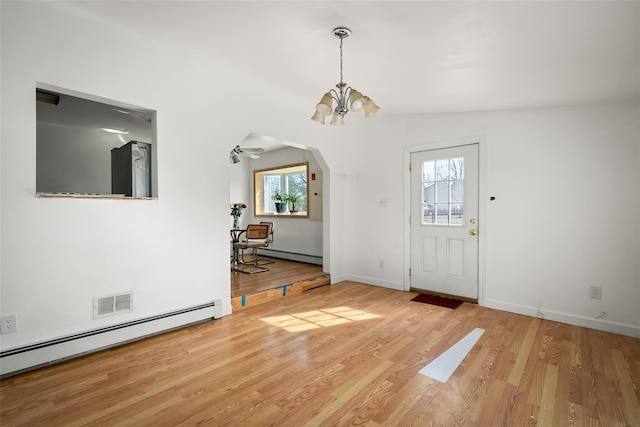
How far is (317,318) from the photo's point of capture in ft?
11.0

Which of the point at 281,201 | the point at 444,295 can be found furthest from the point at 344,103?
the point at 281,201

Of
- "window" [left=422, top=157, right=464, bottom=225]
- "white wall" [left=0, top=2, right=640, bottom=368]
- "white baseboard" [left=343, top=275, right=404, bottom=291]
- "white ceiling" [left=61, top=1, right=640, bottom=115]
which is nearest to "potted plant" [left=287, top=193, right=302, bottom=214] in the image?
"white baseboard" [left=343, top=275, right=404, bottom=291]

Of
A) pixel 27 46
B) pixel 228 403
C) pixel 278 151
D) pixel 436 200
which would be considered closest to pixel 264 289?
pixel 228 403

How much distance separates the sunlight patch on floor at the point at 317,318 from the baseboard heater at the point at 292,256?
2.26 metres

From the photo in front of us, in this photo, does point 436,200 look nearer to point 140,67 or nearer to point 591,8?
point 591,8

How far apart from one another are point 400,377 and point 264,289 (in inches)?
86.7

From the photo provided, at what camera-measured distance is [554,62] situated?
2.36m

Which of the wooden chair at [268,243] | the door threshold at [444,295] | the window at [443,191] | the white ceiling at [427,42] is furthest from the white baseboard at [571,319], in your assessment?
the wooden chair at [268,243]

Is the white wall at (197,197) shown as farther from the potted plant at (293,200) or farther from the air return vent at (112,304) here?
the potted plant at (293,200)

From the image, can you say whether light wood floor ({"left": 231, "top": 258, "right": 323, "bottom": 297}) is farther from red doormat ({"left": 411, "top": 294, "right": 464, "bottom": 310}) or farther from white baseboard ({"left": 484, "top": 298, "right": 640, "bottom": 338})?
white baseboard ({"left": 484, "top": 298, "right": 640, "bottom": 338})

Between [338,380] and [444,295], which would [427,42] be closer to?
[338,380]

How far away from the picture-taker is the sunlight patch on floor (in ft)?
10.3

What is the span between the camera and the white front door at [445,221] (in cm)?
386

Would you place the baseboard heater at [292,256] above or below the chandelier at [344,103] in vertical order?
below
